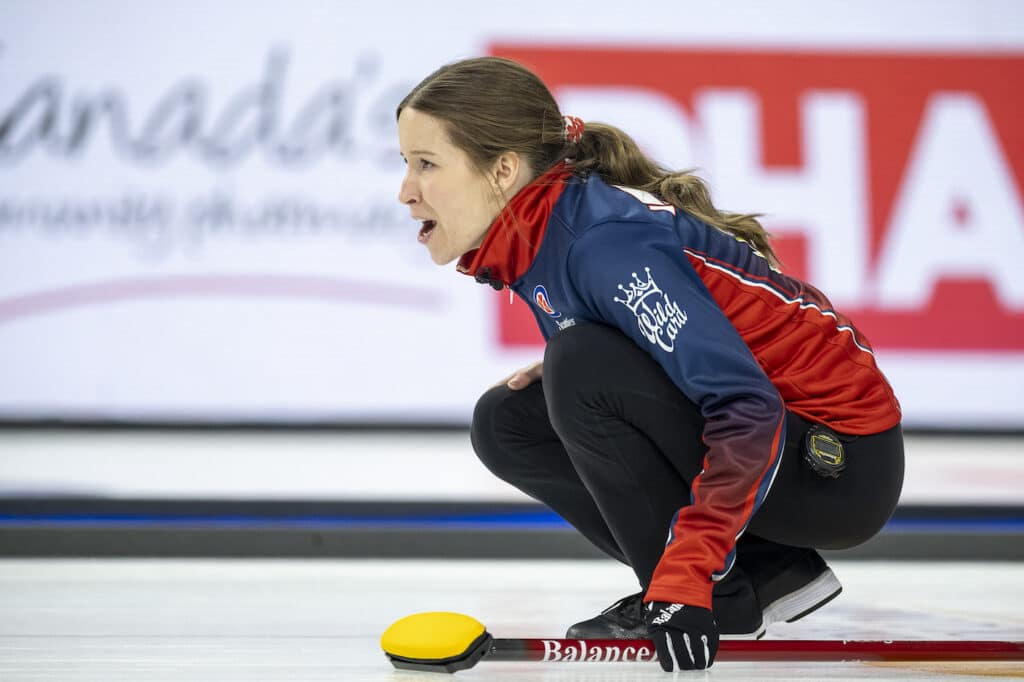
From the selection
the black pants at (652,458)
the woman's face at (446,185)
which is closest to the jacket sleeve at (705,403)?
the black pants at (652,458)

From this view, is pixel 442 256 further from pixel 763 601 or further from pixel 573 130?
pixel 763 601

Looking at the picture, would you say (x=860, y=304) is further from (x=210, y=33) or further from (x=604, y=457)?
(x=604, y=457)

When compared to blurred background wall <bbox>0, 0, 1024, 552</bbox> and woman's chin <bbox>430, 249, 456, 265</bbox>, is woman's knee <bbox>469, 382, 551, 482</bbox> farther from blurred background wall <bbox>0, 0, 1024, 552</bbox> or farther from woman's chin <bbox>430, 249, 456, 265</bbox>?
blurred background wall <bbox>0, 0, 1024, 552</bbox>

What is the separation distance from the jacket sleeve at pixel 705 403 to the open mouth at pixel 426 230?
0.90 ft

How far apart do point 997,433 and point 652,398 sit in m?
2.46

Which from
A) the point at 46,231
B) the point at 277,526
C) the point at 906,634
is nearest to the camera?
the point at 906,634

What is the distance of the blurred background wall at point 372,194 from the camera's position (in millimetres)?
3307

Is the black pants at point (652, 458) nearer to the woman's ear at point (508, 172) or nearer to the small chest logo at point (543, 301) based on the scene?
the small chest logo at point (543, 301)

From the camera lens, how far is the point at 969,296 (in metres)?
3.41

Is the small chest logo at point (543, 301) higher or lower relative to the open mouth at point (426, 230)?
lower

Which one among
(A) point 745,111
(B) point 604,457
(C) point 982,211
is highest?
(A) point 745,111

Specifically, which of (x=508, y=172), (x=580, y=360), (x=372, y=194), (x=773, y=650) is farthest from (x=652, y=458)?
(x=372, y=194)

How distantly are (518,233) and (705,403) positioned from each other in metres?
0.29

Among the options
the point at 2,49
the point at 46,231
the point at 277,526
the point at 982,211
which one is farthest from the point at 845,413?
the point at 2,49
